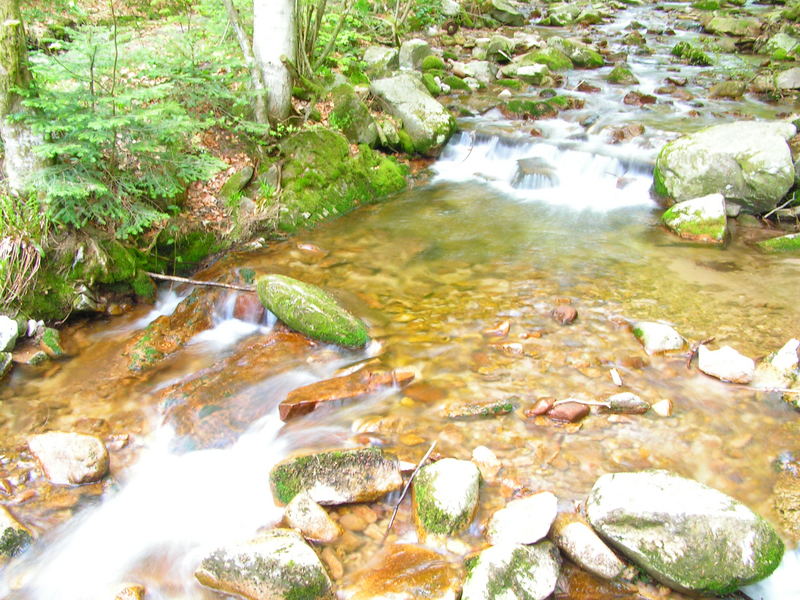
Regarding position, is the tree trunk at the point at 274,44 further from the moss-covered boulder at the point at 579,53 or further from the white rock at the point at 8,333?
the moss-covered boulder at the point at 579,53

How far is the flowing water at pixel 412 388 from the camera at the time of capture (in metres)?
3.93

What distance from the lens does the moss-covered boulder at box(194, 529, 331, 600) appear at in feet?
10.7

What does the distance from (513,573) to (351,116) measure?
835 centimetres

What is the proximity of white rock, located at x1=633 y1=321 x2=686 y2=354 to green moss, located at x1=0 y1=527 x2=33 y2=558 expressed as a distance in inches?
217

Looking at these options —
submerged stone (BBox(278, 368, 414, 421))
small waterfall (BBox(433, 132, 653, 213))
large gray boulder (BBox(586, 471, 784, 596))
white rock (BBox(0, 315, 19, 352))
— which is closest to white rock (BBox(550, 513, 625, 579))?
large gray boulder (BBox(586, 471, 784, 596))

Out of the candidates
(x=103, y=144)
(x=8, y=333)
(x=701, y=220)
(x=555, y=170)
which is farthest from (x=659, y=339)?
(x=8, y=333)

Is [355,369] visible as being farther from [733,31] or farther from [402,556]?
[733,31]

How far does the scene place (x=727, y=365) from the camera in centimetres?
502

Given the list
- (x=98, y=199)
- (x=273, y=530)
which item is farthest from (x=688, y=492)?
(x=98, y=199)

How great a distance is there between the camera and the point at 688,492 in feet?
11.8

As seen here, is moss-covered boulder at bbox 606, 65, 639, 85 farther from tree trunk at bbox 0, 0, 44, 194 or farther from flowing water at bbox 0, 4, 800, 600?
tree trunk at bbox 0, 0, 44, 194

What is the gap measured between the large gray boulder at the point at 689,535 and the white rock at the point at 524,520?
0.32m

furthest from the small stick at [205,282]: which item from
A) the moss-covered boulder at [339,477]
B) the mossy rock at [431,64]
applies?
the mossy rock at [431,64]

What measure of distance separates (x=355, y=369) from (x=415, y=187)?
18.9ft
